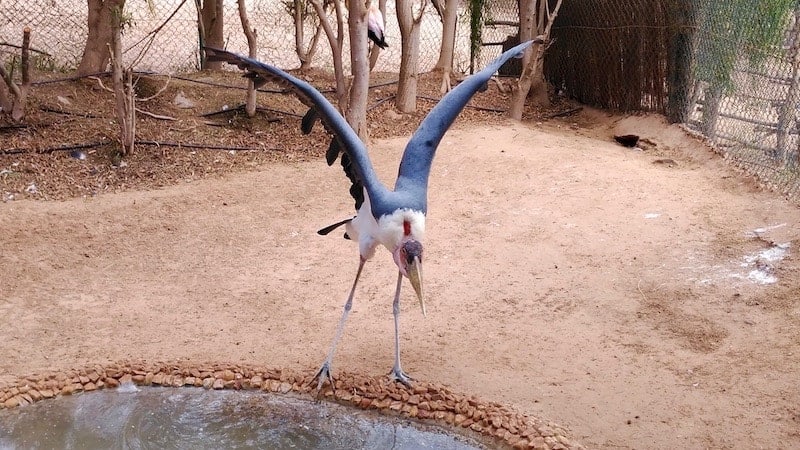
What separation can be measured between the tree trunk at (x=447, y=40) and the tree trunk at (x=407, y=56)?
26.6 inches

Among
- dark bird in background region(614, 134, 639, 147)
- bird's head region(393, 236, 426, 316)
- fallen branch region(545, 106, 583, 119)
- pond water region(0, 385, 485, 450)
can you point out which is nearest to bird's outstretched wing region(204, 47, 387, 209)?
bird's head region(393, 236, 426, 316)

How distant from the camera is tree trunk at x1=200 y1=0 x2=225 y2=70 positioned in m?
8.95

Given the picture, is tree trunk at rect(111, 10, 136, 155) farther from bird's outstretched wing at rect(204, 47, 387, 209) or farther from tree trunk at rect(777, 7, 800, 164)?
tree trunk at rect(777, 7, 800, 164)

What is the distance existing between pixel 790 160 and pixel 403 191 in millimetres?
3597

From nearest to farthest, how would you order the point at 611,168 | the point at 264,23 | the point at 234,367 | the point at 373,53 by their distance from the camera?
the point at 234,367, the point at 611,168, the point at 373,53, the point at 264,23

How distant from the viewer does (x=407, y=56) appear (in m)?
8.10

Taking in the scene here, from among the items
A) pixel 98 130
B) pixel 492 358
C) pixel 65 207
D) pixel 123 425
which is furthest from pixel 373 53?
pixel 123 425

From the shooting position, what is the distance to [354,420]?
3643 mm

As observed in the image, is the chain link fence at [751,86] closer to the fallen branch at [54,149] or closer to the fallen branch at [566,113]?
the fallen branch at [566,113]

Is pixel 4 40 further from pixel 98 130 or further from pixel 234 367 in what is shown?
pixel 234 367

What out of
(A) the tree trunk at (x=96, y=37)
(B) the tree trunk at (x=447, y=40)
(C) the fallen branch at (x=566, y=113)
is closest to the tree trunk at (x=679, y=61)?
(C) the fallen branch at (x=566, y=113)

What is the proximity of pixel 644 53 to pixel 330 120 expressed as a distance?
5112mm

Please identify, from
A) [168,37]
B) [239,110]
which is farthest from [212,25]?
[239,110]

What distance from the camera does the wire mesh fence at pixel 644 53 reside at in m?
6.00
